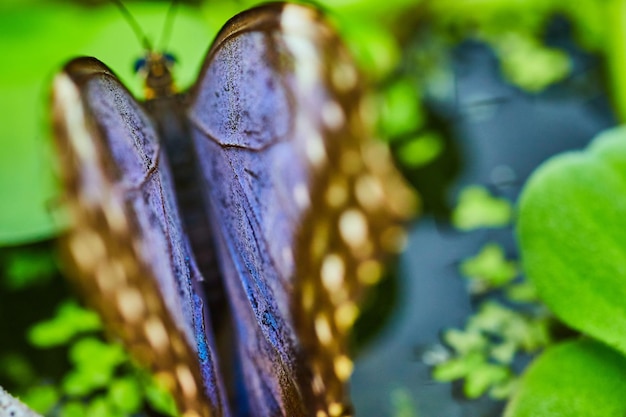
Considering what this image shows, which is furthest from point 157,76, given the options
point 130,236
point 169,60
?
point 130,236

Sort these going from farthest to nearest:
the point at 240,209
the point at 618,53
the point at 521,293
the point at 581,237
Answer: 1. the point at 618,53
2. the point at 521,293
3. the point at 581,237
4. the point at 240,209

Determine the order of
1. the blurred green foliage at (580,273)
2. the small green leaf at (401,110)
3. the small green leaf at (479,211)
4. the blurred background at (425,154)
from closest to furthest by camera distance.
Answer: the blurred green foliage at (580,273) → the blurred background at (425,154) → the small green leaf at (479,211) → the small green leaf at (401,110)

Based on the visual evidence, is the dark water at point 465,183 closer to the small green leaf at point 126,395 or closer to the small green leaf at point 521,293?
the small green leaf at point 521,293

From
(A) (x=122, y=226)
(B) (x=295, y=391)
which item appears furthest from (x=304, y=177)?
(B) (x=295, y=391)

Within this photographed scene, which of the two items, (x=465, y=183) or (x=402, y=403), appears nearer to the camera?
(x=402, y=403)

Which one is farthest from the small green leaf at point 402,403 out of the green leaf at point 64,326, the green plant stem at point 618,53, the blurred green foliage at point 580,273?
the green plant stem at point 618,53

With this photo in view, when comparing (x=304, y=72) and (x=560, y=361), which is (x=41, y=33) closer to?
(x=304, y=72)

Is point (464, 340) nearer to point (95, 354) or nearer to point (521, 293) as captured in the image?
point (521, 293)
